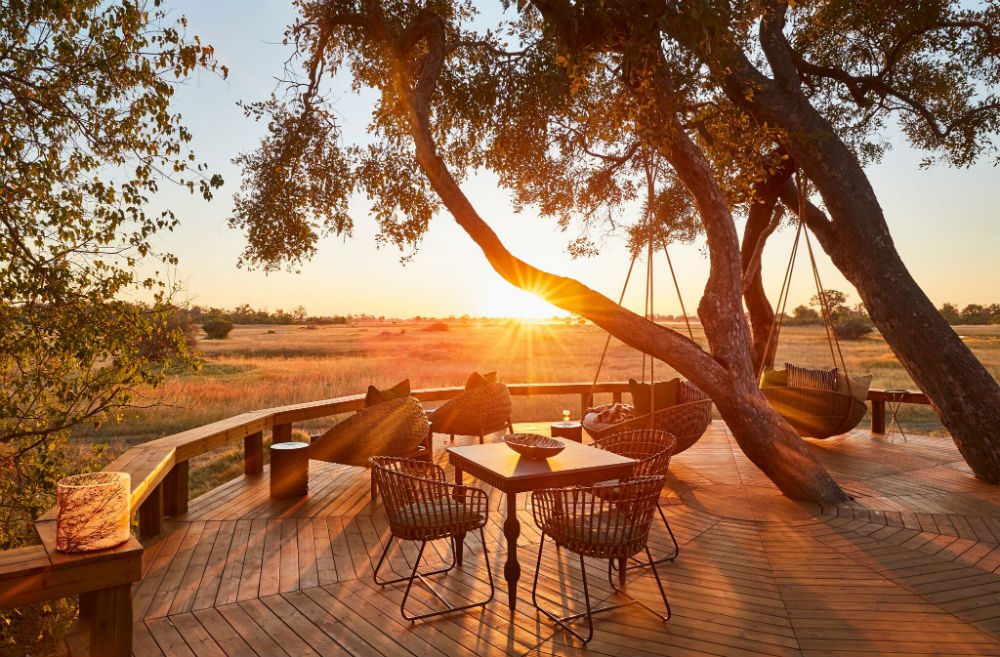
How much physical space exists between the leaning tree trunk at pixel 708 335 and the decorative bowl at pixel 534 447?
1780 mm

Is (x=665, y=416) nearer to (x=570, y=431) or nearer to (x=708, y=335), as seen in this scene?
(x=708, y=335)

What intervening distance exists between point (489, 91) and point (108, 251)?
426 centimetres

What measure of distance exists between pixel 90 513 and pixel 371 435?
3.17 metres

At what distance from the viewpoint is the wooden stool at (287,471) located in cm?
547

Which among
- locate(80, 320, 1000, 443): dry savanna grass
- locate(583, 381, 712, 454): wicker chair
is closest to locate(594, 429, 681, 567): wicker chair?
locate(583, 381, 712, 454): wicker chair

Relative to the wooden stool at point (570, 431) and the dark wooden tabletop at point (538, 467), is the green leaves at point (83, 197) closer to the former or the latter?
the dark wooden tabletop at point (538, 467)

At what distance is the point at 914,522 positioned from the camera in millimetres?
4684

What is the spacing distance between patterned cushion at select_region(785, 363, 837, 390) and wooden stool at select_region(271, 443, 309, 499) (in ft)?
18.6

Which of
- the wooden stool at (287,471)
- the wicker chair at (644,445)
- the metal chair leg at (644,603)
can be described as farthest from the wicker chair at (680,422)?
the wooden stool at (287,471)

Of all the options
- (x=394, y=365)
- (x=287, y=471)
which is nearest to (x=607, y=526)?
(x=287, y=471)

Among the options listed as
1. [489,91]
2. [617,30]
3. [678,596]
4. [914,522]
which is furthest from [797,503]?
[489,91]

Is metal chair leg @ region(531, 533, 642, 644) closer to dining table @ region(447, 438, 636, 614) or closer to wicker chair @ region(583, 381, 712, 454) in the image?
dining table @ region(447, 438, 636, 614)

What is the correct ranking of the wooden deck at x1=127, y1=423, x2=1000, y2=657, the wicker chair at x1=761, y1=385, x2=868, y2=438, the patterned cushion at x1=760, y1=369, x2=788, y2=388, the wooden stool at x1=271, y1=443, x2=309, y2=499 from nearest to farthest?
the wooden deck at x1=127, y1=423, x2=1000, y2=657 → the wooden stool at x1=271, y1=443, x2=309, y2=499 → the wicker chair at x1=761, y1=385, x2=868, y2=438 → the patterned cushion at x1=760, y1=369, x2=788, y2=388

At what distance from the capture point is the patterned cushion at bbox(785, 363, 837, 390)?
7.90m
